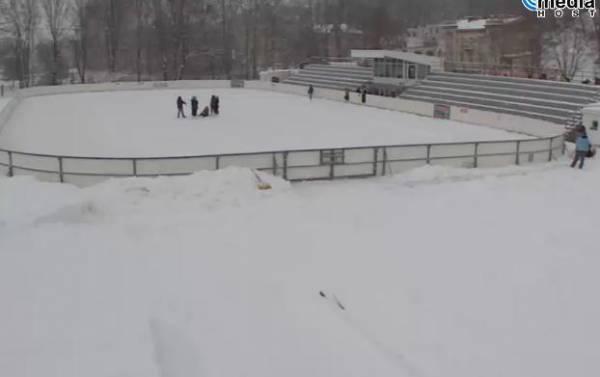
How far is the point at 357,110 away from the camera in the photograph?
32000 millimetres

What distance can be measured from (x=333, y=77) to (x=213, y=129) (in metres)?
21.9

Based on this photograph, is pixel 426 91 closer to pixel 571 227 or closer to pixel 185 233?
pixel 571 227

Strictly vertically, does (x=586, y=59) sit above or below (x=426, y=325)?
above

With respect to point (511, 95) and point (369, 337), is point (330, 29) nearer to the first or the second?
point (511, 95)

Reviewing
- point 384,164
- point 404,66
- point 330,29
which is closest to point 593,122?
point 384,164

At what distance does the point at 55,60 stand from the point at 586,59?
4850 cm

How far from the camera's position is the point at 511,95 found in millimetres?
30109

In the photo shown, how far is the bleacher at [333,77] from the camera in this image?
137 feet

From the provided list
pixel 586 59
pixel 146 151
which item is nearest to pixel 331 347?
pixel 146 151

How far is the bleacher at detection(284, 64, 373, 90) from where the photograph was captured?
41.9 m

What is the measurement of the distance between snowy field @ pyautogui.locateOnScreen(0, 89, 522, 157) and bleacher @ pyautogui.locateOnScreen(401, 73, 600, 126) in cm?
333

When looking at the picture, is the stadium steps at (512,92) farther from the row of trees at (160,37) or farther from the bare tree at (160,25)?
the bare tree at (160,25)

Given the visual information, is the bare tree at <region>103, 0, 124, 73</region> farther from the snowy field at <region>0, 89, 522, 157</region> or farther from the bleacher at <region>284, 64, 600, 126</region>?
the bleacher at <region>284, 64, 600, 126</region>

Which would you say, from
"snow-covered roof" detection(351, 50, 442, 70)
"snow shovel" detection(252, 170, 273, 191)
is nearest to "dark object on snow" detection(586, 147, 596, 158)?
"snow shovel" detection(252, 170, 273, 191)
